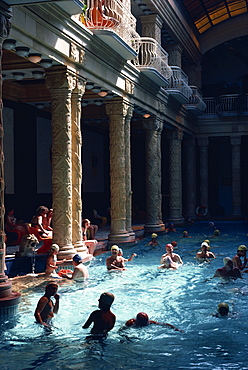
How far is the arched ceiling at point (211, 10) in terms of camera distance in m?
25.2

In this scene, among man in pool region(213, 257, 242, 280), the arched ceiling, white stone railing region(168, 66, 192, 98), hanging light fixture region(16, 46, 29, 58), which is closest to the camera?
hanging light fixture region(16, 46, 29, 58)

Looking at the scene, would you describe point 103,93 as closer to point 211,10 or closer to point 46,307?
point 46,307

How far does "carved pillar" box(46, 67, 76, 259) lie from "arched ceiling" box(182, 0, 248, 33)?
14.1 m

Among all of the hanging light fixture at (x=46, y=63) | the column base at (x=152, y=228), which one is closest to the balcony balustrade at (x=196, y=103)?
the column base at (x=152, y=228)

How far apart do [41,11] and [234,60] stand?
24.3 meters

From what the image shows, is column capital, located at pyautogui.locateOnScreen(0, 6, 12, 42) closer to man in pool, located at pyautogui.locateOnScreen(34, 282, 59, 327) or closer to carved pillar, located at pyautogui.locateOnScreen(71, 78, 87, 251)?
man in pool, located at pyautogui.locateOnScreen(34, 282, 59, 327)

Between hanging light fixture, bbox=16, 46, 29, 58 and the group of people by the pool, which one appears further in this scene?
hanging light fixture, bbox=16, 46, 29, 58

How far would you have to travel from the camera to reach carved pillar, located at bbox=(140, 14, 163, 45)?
748 inches

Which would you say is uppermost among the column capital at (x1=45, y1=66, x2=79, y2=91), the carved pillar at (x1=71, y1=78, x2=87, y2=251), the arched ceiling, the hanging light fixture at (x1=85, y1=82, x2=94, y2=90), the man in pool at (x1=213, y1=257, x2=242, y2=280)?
the arched ceiling

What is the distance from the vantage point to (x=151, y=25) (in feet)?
62.5

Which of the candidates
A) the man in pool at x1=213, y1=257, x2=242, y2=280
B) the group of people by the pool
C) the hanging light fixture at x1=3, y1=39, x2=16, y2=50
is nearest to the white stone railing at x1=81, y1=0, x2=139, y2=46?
the hanging light fixture at x1=3, y1=39, x2=16, y2=50

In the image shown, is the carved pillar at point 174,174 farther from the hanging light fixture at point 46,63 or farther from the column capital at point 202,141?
the hanging light fixture at point 46,63

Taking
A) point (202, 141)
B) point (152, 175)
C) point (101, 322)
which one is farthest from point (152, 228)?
point (101, 322)

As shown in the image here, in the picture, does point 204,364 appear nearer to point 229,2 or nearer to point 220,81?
point 229,2
